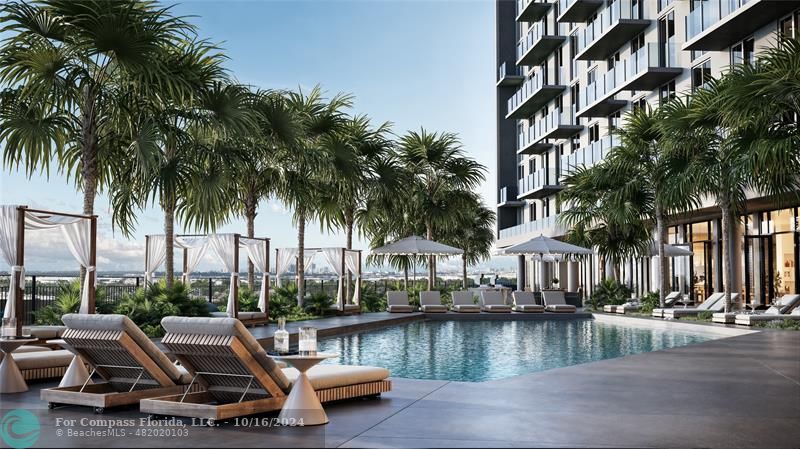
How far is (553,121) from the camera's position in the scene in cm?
3959

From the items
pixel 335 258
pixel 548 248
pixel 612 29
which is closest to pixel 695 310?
pixel 548 248

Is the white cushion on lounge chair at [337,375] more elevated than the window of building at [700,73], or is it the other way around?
the window of building at [700,73]

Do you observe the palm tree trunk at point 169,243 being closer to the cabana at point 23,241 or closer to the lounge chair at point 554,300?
the cabana at point 23,241

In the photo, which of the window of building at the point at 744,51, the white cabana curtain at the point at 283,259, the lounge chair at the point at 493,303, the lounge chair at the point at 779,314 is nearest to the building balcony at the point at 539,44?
the window of building at the point at 744,51

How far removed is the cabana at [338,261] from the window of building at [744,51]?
12800 millimetres

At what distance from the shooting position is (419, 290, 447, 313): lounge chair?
2309 cm

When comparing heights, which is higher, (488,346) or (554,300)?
(554,300)

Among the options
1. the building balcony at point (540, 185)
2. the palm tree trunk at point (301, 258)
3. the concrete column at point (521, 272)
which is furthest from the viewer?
the concrete column at point (521, 272)

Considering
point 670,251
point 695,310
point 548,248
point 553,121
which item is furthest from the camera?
point 553,121

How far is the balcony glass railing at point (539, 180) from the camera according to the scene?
40.4 meters

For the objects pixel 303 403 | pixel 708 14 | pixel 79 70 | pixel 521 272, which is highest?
pixel 708 14

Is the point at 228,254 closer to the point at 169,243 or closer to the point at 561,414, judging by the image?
the point at 169,243

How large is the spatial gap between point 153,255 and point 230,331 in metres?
12.7

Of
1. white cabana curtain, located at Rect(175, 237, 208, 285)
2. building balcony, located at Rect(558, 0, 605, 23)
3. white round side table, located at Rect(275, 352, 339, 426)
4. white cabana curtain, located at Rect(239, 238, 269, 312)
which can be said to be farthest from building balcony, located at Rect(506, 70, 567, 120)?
white round side table, located at Rect(275, 352, 339, 426)
